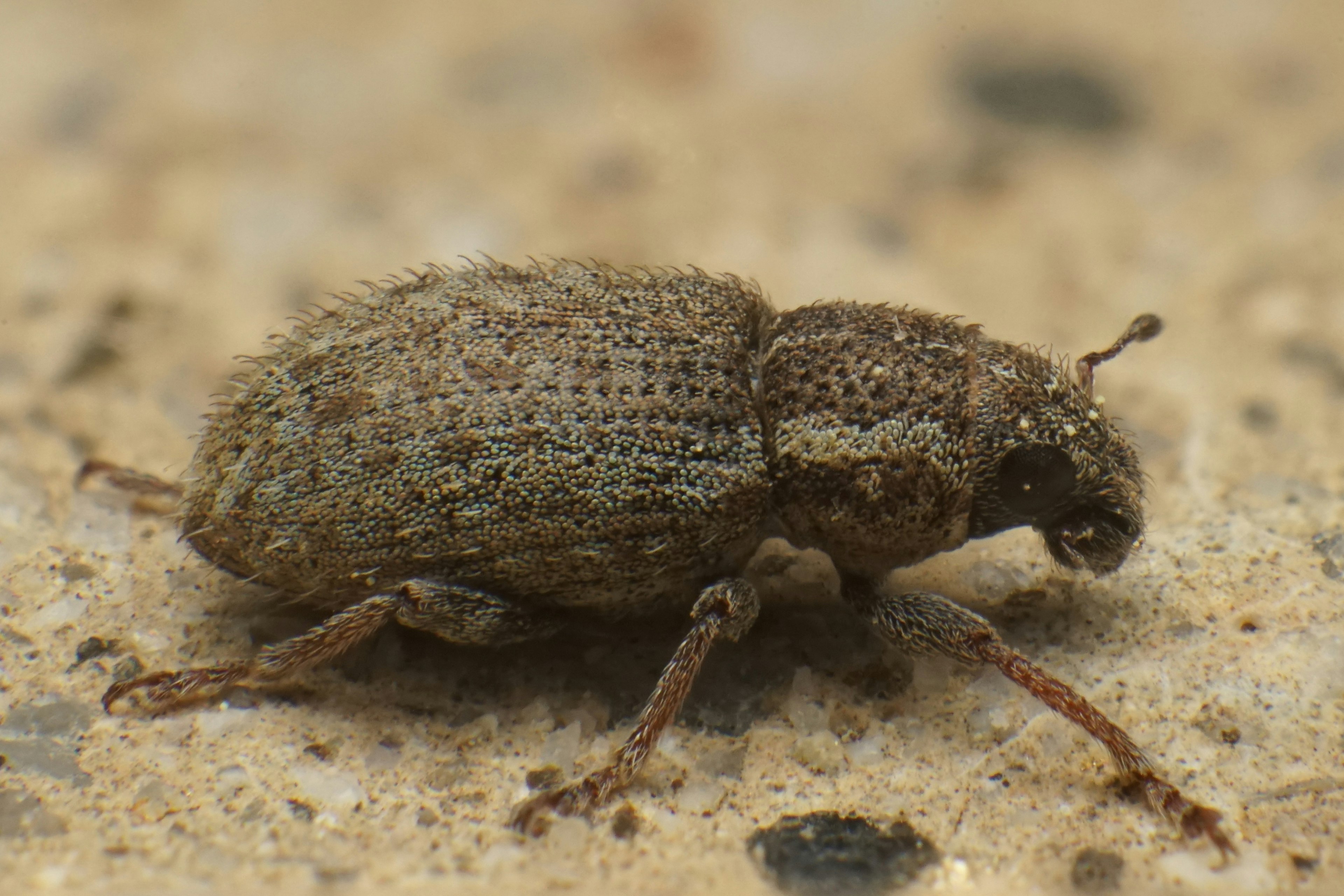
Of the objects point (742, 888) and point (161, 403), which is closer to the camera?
point (742, 888)

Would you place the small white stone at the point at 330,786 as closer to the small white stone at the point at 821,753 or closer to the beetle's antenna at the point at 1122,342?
the small white stone at the point at 821,753

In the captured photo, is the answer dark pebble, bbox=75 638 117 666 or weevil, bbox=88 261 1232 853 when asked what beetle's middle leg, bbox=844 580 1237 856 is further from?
dark pebble, bbox=75 638 117 666

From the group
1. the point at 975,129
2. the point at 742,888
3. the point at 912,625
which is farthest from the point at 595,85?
the point at 742,888

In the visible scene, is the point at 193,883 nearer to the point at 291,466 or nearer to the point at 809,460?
the point at 291,466

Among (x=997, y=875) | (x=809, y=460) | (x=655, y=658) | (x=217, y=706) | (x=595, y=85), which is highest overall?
(x=595, y=85)

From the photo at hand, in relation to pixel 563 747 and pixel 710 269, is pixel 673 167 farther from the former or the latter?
pixel 563 747

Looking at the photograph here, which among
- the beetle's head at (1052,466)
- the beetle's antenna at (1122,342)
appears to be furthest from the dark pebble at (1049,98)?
the beetle's head at (1052,466)
